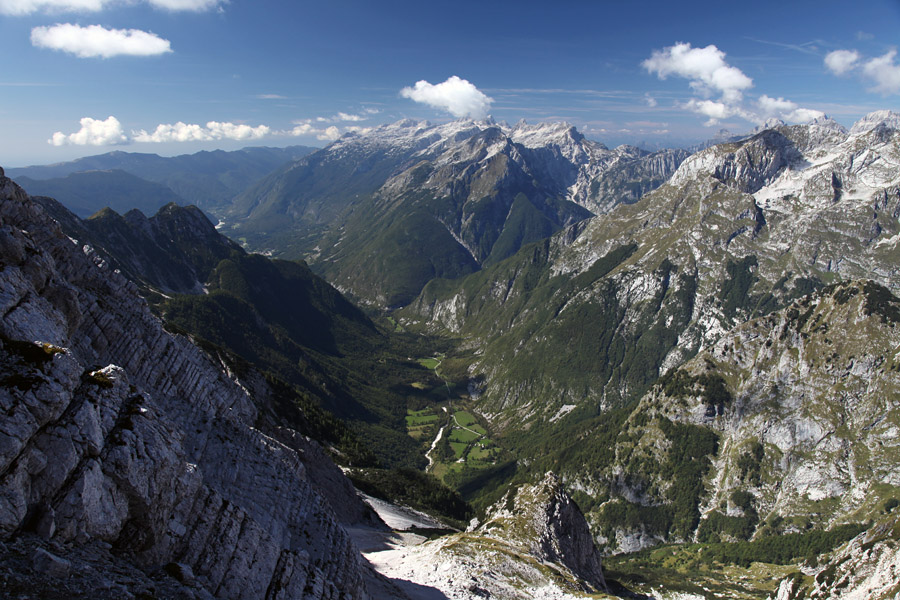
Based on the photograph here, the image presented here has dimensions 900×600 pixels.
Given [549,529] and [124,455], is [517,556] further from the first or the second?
[124,455]

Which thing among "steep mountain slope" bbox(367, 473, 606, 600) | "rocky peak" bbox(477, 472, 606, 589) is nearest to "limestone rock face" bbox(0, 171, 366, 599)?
"steep mountain slope" bbox(367, 473, 606, 600)

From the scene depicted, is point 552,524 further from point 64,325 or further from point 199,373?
point 64,325

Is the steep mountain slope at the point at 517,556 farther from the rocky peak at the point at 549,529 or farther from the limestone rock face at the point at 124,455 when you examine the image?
the limestone rock face at the point at 124,455

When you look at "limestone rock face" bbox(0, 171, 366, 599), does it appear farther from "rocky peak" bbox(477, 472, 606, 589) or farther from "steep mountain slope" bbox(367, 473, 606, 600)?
"rocky peak" bbox(477, 472, 606, 589)

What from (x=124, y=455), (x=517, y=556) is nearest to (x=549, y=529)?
(x=517, y=556)

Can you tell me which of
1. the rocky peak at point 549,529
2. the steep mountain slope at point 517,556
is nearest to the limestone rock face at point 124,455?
the steep mountain slope at point 517,556

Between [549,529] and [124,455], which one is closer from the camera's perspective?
[124,455]

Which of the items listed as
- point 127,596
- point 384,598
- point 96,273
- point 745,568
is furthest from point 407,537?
point 745,568

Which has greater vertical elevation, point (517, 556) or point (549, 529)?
point (517, 556)

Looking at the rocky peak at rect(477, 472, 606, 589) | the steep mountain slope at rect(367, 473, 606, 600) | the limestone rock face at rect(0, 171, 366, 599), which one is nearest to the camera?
the limestone rock face at rect(0, 171, 366, 599)
